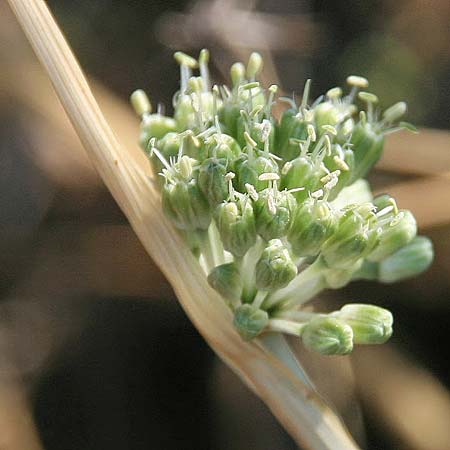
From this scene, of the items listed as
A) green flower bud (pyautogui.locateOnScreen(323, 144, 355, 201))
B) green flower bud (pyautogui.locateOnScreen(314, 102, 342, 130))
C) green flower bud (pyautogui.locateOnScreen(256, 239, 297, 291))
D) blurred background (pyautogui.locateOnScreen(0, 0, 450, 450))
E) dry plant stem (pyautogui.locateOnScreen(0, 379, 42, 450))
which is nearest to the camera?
green flower bud (pyautogui.locateOnScreen(256, 239, 297, 291))

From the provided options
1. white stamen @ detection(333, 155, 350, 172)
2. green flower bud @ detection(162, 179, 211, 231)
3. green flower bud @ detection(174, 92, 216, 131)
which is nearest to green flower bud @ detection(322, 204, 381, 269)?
white stamen @ detection(333, 155, 350, 172)

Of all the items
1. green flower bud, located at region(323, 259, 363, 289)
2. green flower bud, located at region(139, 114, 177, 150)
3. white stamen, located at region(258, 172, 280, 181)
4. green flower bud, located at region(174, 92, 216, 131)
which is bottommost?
green flower bud, located at region(323, 259, 363, 289)

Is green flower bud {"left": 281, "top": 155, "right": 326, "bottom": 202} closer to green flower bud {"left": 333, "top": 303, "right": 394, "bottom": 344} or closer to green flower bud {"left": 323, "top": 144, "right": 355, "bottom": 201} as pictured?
green flower bud {"left": 323, "top": 144, "right": 355, "bottom": 201}

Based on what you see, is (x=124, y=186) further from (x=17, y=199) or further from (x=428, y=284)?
(x=428, y=284)

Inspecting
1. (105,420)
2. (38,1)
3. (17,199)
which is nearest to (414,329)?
(105,420)

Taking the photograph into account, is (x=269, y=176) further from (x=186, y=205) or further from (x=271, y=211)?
(x=186, y=205)

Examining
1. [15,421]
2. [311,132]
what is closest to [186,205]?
[311,132]

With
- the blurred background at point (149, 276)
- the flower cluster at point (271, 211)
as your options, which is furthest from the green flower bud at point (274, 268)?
the blurred background at point (149, 276)
